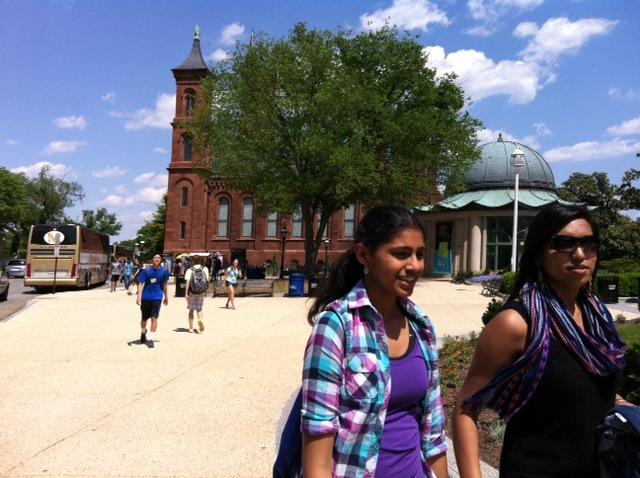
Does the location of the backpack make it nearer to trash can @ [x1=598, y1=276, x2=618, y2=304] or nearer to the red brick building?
trash can @ [x1=598, y1=276, x2=618, y2=304]

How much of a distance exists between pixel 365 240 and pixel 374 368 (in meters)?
0.50

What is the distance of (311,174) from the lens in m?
32.5

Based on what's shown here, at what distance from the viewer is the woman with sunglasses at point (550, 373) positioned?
2.14m

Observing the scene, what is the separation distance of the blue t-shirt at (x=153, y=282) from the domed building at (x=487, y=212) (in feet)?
104

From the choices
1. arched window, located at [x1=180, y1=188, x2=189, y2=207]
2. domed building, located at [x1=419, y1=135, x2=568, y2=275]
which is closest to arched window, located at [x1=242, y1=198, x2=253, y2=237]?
arched window, located at [x1=180, y1=188, x2=189, y2=207]

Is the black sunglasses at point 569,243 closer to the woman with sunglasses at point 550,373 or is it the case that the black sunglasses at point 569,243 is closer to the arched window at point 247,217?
the woman with sunglasses at point 550,373

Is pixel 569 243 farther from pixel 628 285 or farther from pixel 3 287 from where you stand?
pixel 628 285

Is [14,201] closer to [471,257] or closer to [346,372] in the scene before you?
[471,257]

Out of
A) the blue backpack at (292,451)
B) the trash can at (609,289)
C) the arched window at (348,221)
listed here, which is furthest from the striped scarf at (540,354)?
the arched window at (348,221)

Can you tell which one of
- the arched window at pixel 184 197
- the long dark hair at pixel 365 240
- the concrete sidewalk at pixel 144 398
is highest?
the arched window at pixel 184 197

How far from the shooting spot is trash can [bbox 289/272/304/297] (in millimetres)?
26766

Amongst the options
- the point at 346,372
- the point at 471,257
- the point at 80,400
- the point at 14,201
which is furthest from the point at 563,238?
the point at 14,201

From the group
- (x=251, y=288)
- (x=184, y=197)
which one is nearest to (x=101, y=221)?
(x=184, y=197)

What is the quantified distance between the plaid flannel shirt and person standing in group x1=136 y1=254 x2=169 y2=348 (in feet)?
31.6
